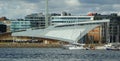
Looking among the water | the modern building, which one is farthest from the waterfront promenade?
the water

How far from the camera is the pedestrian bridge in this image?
7461 inches

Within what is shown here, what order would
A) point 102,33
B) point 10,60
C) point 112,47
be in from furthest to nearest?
point 102,33, point 112,47, point 10,60

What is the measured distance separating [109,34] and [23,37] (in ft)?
92.6

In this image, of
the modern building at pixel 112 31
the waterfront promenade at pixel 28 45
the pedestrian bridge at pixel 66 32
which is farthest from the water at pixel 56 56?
the pedestrian bridge at pixel 66 32

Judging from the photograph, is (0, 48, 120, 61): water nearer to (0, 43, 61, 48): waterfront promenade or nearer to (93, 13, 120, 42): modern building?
(0, 43, 61, 48): waterfront promenade

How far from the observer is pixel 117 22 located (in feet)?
636

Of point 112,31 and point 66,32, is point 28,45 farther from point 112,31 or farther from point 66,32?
point 112,31

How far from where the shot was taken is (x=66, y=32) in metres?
193

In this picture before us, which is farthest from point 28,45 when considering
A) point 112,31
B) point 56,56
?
point 56,56

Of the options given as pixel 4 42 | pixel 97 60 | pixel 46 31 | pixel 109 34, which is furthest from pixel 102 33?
pixel 97 60

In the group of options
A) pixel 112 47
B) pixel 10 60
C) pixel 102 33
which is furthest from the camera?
pixel 102 33

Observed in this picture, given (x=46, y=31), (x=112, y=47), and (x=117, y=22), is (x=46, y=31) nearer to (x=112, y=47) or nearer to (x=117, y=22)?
(x=117, y=22)

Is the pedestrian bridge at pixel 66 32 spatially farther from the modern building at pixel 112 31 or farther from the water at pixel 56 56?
the water at pixel 56 56

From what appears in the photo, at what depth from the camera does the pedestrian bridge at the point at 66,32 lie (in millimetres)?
189500
